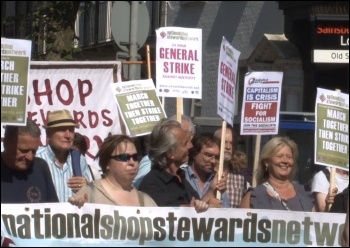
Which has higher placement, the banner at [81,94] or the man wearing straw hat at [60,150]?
the banner at [81,94]

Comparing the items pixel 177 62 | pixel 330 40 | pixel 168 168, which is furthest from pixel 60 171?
pixel 330 40

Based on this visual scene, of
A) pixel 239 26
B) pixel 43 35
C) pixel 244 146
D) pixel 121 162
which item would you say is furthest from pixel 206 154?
pixel 239 26

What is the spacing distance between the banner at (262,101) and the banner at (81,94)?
148 centimetres

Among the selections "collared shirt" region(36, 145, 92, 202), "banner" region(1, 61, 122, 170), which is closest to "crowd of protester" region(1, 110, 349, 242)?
"collared shirt" region(36, 145, 92, 202)

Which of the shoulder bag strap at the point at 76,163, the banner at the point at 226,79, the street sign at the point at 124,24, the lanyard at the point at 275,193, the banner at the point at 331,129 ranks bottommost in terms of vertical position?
the lanyard at the point at 275,193

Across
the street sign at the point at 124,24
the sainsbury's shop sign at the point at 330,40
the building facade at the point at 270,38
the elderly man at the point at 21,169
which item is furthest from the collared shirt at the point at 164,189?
the sainsbury's shop sign at the point at 330,40

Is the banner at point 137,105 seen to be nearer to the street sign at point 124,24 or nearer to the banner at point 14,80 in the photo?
the banner at point 14,80

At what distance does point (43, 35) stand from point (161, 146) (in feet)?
30.9

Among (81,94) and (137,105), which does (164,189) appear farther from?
(81,94)

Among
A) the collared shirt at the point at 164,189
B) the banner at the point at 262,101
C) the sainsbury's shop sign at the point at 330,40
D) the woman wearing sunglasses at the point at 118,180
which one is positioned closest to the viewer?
the woman wearing sunglasses at the point at 118,180

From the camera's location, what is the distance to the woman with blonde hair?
7.64m

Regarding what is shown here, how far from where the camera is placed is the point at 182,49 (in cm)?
893

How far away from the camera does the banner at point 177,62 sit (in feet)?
29.0

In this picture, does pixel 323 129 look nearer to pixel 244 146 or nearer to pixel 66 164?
pixel 66 164
